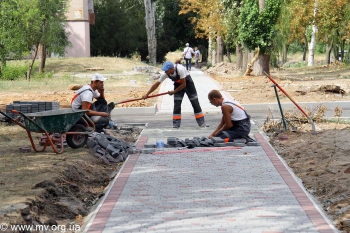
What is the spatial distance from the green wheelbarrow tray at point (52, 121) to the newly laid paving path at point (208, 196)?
118cm

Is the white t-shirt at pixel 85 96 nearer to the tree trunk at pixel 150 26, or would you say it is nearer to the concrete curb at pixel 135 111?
the concrete curb at pixel 135 111

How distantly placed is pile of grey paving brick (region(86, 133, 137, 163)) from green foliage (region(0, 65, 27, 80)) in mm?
29276

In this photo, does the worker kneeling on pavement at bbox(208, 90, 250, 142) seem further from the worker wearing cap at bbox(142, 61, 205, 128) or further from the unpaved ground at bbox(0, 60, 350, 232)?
the worker wearing cap at bbox(142, 61, 205, 128)

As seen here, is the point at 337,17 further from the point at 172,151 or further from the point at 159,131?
the point at 172,151

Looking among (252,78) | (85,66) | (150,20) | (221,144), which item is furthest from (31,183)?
(150,20)

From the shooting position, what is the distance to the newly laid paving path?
7.62 meters

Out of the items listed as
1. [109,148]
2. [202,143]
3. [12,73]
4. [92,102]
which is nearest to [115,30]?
[12,73]

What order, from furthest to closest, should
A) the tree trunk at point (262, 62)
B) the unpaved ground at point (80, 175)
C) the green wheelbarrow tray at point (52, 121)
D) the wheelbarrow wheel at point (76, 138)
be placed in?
1. the tree trunk at point (262, 62)
2. the wheelbarrow wheel at point (76, 138)
3. the green wheelbarrow tray at point (52, 121)
4. the unpaved ground at point (80, 175)

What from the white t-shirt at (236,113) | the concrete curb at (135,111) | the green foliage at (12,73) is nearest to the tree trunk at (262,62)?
the green foliage at (12,73)

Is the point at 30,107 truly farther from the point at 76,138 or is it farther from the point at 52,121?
the point at 52,121

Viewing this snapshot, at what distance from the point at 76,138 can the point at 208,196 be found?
14.7 feet

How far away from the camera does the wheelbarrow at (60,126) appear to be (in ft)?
39.4

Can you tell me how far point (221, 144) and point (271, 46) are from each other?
2246 centimetres

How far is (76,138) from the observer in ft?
42.5
